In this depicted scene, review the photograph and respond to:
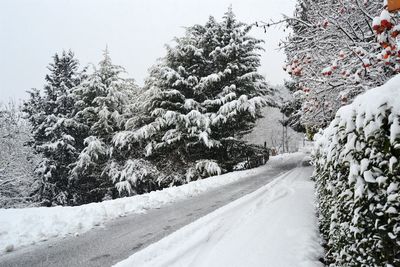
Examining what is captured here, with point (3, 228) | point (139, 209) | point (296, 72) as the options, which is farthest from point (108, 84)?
point (296, 72)

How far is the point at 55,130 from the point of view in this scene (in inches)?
926

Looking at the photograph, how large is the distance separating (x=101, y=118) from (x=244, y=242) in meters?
17.4

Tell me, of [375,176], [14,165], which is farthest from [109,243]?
[14,165]

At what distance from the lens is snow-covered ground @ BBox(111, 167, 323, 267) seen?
15.5 feet

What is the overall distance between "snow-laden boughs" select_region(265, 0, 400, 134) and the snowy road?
14.3ft

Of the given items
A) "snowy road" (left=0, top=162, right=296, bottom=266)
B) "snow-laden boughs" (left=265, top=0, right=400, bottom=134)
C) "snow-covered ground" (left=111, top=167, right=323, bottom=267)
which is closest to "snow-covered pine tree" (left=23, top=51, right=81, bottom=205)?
"snowy road" (left=0, top=162, right=296, bottom=266)

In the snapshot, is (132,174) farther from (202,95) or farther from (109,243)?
(109,243)

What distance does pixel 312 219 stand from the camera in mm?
6883

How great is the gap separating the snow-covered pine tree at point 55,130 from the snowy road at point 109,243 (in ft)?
53.2

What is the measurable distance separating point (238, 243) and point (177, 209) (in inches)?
165

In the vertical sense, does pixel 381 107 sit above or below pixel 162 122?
below

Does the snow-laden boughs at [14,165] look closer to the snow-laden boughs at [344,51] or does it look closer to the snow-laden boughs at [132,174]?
the snow-laden boughs at [132,174]

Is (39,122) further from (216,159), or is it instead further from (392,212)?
(392,212)

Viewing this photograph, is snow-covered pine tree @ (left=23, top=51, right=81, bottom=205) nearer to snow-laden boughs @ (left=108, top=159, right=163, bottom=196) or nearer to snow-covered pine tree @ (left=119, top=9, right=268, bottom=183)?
snow-laden boughs @ (left=108, top=159, right=163, bottom=196)
